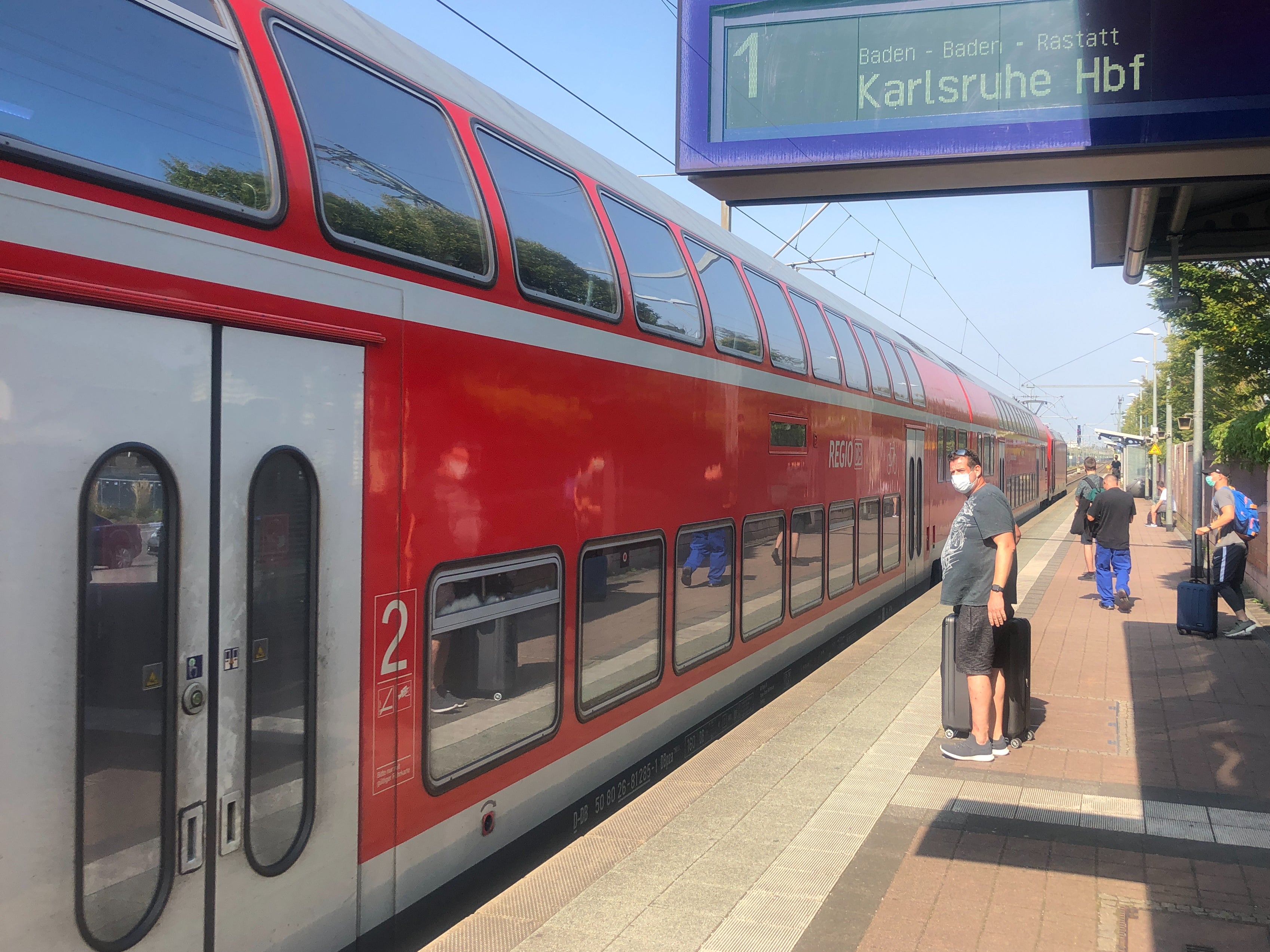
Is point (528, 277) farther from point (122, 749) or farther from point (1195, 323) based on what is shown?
point (1195, 323)

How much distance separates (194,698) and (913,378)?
445 inches

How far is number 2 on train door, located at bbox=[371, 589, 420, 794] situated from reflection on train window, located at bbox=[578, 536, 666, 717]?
1251 mm

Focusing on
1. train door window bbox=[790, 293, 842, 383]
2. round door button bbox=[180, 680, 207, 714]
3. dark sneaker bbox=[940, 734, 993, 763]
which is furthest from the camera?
train door window bbox=[790, 293, 842, 383]

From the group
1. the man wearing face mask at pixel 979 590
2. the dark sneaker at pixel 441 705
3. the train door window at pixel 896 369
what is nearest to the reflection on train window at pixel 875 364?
the train door window at pixel 896 369

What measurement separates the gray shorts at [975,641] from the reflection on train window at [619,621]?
180cm

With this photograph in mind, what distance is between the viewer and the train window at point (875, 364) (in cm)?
1058

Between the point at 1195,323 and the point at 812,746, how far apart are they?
1085 cm

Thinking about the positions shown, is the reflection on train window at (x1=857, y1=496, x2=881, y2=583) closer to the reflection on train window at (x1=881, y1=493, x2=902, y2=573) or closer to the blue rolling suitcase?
the reflection on train window at (x1=881, y1=493, x2=902, y2=573)

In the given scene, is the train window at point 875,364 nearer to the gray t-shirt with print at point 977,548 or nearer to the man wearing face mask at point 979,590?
the man wearing face mask at point 979,590

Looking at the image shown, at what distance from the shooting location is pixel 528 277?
4.18 metres

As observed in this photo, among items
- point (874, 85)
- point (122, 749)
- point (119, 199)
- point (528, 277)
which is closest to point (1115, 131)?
point (874, 85)

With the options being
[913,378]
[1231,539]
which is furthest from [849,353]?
[1231,539]

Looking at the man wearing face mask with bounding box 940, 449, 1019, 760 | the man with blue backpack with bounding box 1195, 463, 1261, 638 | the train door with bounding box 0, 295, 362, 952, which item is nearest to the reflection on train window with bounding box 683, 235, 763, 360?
the man wearing face mask with bounding box 940, 449, 1019, 760

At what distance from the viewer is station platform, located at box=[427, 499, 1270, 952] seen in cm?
380
